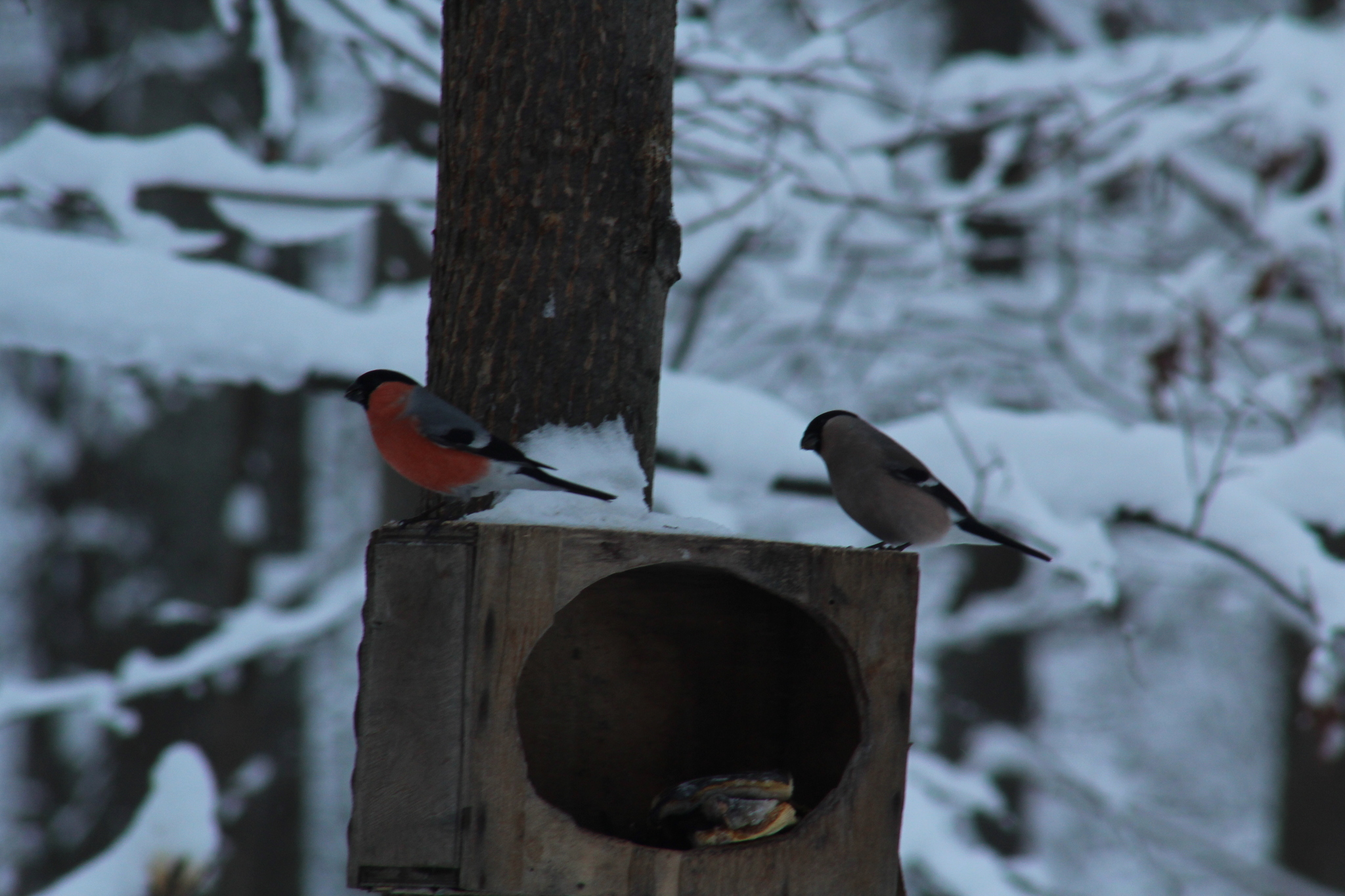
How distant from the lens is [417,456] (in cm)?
217

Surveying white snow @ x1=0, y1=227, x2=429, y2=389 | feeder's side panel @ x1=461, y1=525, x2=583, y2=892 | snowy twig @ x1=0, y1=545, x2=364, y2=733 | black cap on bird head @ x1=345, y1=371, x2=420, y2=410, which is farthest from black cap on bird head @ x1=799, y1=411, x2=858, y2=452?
snowy twig @ x1=0, y1=545, x2=364, y2=733

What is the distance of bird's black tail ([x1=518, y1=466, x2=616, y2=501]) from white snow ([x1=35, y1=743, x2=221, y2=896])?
3042mm

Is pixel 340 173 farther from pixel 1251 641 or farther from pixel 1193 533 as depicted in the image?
pixel 1251 641

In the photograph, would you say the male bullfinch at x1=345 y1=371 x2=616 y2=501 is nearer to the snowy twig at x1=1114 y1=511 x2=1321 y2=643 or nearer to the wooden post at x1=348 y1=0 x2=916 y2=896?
the wooden post at x1=348 y1=0 x2=916 y2=896

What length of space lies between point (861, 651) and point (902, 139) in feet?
11.6

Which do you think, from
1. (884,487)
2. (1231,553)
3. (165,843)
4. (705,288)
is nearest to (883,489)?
(884,487)

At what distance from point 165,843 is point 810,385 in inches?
144

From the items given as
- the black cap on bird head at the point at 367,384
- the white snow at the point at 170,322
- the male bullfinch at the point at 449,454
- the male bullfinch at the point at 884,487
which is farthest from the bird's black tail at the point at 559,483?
the white snow at the point at 170,322

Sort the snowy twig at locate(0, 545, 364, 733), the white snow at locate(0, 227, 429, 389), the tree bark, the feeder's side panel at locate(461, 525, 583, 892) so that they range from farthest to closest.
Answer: the snowy twig at locate(0, 545, 364, 733), the white snow at locate(0, 227, 429, 389), the tree bark, the feeder's side panel at locate(461, 525, 583, 892)

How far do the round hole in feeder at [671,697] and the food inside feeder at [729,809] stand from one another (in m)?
0.17

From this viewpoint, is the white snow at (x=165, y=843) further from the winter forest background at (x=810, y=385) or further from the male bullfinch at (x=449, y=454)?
the male bullfinch at (x=449, y=454)

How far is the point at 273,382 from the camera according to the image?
11.7ft

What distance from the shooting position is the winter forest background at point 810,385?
12.8 ft

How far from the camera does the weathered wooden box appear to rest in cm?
175
